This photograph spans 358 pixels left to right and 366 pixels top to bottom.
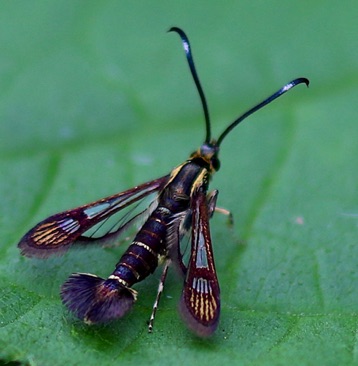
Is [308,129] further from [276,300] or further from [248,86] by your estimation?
[276,300]

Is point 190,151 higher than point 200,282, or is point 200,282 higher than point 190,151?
point 190,151

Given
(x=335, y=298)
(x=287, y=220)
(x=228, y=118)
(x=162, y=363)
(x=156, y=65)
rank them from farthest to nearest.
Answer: (x=156, y=65)
(x=228, y=118)
(x=287, y=220)
(x=335, y=298)
(x=162, y=363)

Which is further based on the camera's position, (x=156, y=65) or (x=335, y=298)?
(x=156, y=65)

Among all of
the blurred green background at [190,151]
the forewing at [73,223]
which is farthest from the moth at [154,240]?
the blurred green background at [190,151]

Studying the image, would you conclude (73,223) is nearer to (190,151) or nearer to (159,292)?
(159,292)

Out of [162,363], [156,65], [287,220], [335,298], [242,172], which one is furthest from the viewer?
[156,65]

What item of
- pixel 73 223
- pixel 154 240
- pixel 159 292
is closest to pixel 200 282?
pixel 159 292

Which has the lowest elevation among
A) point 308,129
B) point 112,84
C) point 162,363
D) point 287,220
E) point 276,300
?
point 162,363

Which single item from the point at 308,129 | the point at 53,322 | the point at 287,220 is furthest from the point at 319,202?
the point at 53,322

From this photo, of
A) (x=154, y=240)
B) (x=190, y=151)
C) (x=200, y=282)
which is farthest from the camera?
(x=190, y=151)
